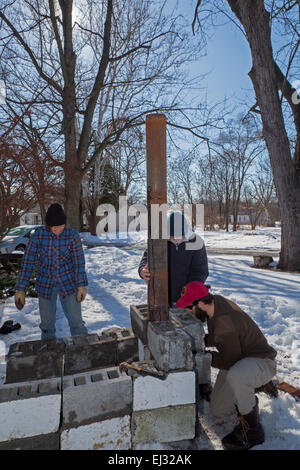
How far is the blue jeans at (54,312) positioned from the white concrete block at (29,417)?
1.45 m

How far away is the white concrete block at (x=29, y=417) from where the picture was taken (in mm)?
1804

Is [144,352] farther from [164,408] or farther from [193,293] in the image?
[193,293]

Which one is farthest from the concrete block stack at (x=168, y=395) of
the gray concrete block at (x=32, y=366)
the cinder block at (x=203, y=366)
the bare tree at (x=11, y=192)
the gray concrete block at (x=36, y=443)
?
the bare tree at (x=11, y=192)

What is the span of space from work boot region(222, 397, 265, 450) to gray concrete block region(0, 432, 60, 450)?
1.22 meters

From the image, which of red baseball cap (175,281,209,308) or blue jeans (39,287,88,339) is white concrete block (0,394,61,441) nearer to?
red baseball cap (175,281,209,308)

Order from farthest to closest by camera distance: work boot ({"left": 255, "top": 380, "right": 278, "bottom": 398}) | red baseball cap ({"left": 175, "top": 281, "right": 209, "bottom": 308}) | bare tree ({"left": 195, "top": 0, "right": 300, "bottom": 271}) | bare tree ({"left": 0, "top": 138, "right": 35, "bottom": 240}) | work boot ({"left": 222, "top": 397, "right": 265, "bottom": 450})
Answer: bare tree ({"left": 195, "top": 0, "right": 300, "bottom": 271}) < bare tree ({"left": 0, "top": 138, "right": 35, "bottom": 240}) < work boot ({"left": 255, "top": 380, "right": 278, "bottom": 398}) < red baseball cap ({"left": 175, "top": 281, "right": 209, "bottom": 308}) < work boot ({"left": 222, "top": 397, "right": 265, "bottom": 450})

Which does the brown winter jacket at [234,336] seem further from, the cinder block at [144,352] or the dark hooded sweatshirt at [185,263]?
the dark hooded sweatshirt at [185,263]

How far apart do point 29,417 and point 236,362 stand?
154 cm

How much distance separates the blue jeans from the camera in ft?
10.6

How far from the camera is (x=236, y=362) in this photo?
2.32 metres

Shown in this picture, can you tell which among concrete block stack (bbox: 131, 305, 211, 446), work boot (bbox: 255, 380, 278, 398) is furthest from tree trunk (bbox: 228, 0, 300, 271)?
concrete block stack (bbox: 131, 305, 211, 446)

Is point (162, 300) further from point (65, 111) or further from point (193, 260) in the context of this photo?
point (65, 111)

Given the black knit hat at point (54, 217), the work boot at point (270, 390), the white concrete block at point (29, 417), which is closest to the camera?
the white concrete block at point (29, 417)
